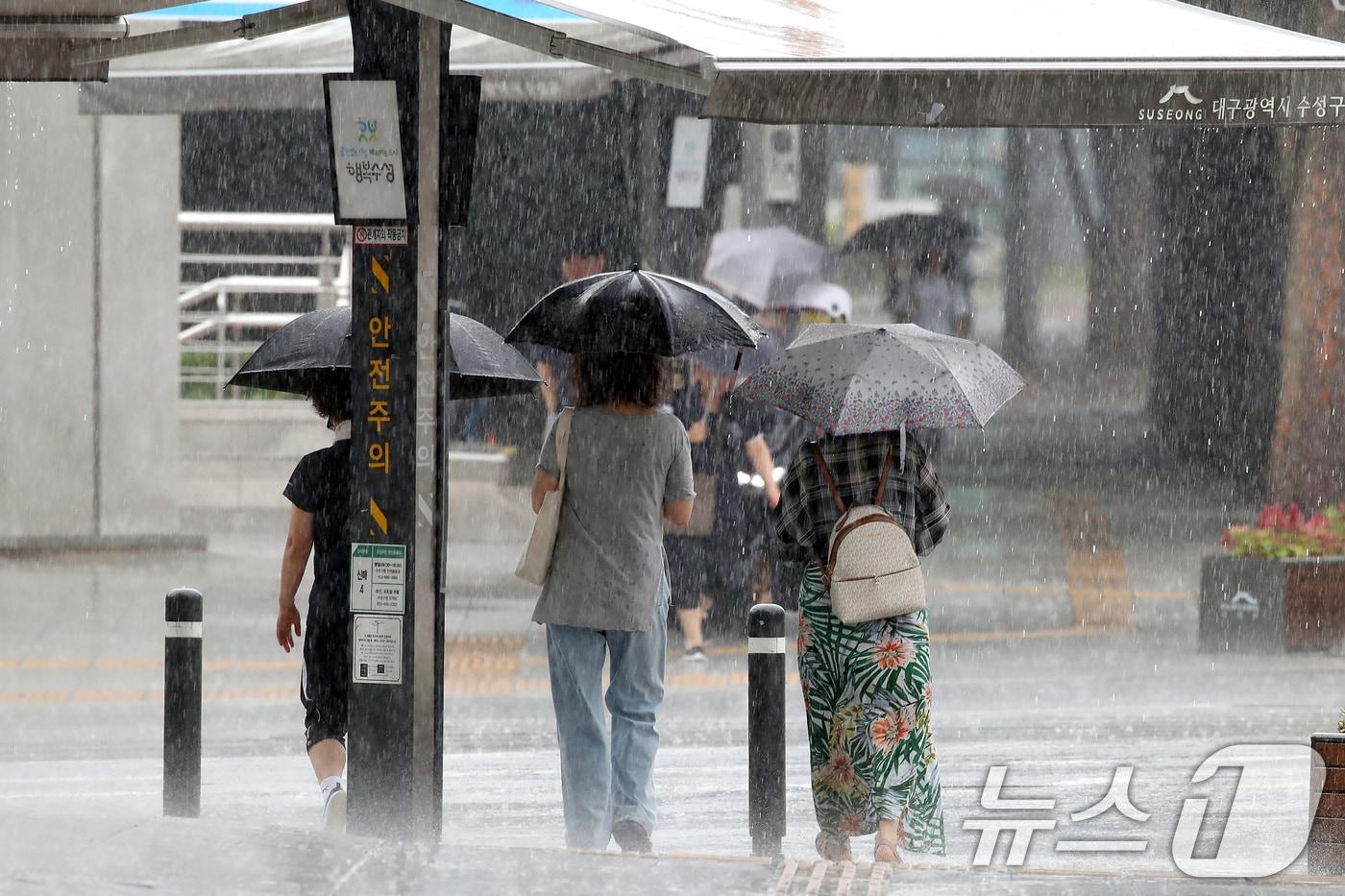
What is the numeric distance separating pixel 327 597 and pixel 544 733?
3331 mm

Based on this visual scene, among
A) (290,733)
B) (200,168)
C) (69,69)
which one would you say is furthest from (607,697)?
(200,168)

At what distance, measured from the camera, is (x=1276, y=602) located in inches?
460

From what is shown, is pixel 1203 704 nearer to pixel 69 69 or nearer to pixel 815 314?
pixel 69 69

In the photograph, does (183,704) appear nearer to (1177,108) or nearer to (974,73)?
(974,73)

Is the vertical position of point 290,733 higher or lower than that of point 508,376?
lower

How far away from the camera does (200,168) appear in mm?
22766

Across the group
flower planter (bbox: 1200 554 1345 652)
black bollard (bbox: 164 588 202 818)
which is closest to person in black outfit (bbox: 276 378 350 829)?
black bollard (bbox: 164 588 202 818)

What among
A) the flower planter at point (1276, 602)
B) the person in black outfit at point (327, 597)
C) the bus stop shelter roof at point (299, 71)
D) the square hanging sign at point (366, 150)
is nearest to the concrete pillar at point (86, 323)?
the bus stop shelter roof at point (299, 71)

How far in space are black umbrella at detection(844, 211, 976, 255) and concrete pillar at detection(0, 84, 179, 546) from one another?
10.6 m

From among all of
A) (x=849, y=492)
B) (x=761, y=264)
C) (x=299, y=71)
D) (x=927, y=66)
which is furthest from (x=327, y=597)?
(x=761, y=264)

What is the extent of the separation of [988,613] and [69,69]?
7980 millimetres

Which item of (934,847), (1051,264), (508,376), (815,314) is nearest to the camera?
(934,847)

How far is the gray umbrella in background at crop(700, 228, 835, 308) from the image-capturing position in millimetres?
18406

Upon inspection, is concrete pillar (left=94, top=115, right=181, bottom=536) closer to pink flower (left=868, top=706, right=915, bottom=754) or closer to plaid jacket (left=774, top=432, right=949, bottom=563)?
plaid jacket (left=774, top=432, right=949, bottom=563)
